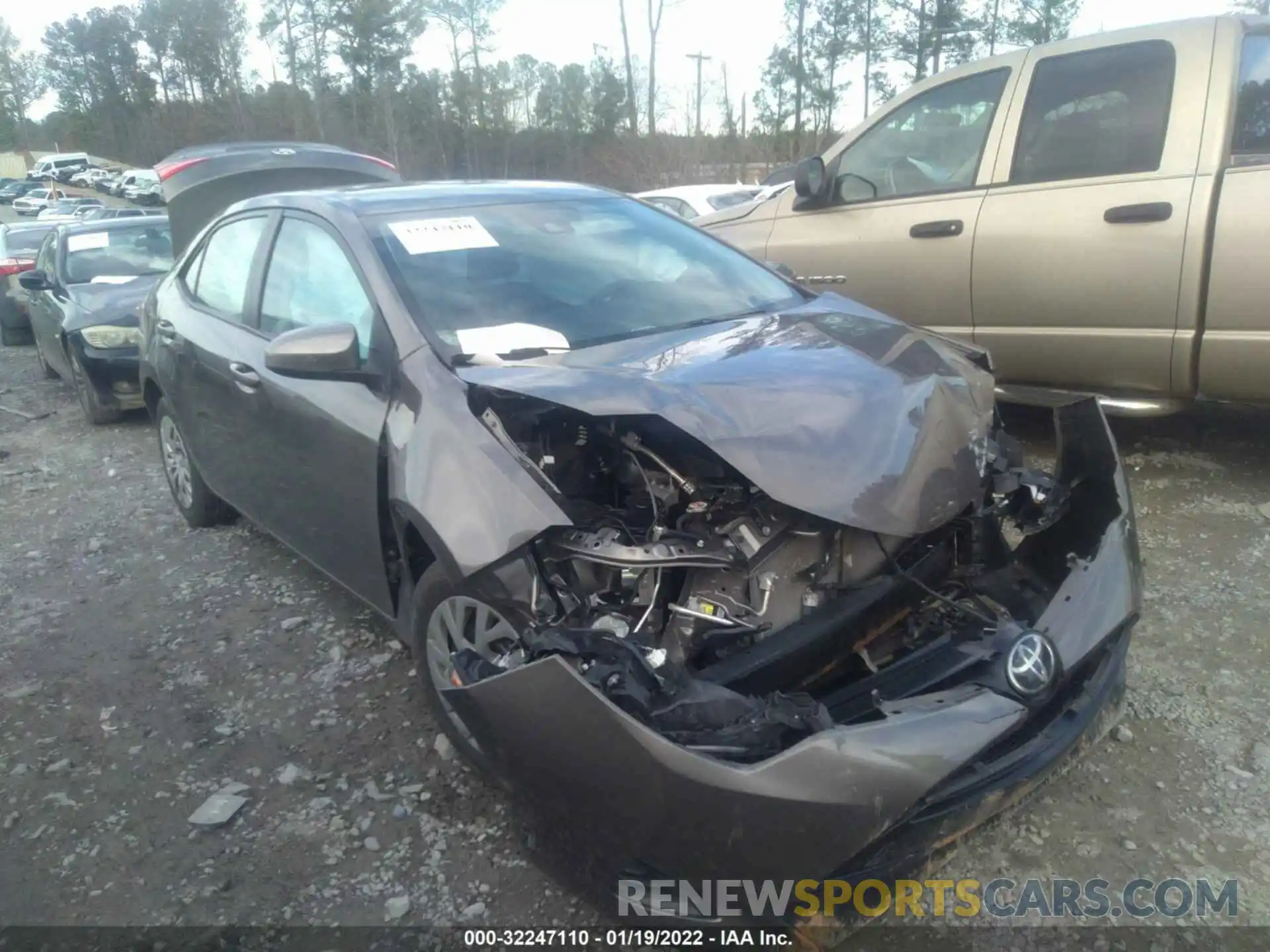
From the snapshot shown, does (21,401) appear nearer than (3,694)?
No

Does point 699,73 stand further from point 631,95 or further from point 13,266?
point 13,266

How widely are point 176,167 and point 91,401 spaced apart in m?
1.89

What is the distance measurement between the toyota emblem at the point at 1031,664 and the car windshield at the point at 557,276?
149 cm

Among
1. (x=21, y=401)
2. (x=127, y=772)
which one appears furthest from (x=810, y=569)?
(x=21, y=401)

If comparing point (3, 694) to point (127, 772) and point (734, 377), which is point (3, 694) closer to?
point (127, 772)

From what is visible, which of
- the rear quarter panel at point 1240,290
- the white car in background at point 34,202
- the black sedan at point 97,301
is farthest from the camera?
the white car in background at point 34,202

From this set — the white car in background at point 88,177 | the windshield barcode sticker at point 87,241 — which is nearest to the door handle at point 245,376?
the windshield barcode sticker at point 87,241

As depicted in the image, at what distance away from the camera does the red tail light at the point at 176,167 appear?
6.98 m

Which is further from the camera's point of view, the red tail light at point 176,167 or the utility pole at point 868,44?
the utility pole at point 868,44

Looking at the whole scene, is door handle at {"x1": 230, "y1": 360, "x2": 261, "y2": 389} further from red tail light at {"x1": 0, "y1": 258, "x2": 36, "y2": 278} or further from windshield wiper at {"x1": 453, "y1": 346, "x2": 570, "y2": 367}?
red tail light at {"x1": 0, "y1": 258, "x2": 36, "y2": 278}

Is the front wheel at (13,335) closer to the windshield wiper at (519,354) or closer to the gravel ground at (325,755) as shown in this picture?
the gravel ground at (325,755)

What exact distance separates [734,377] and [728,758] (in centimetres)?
103

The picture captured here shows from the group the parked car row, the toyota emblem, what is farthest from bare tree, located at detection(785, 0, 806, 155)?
the toyota emblem

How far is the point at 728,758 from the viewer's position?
6.19ft
